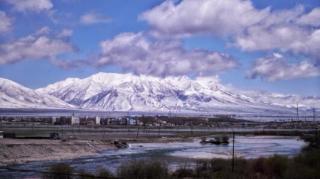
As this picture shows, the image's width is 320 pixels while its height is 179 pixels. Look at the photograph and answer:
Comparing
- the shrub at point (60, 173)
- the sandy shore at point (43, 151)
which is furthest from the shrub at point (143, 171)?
the sandy shore at point (43, 151)

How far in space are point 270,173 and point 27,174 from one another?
22.0 meters

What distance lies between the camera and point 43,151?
272 feet

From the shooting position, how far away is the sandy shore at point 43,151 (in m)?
75.1

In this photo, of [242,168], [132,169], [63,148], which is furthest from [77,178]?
[63,148]

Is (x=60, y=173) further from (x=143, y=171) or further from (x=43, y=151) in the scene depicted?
(x=43, y=151)

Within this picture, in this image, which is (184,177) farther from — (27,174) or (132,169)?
(27,174)

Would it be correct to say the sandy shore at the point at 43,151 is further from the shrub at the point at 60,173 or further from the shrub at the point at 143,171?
the shrub at the point at 143,171

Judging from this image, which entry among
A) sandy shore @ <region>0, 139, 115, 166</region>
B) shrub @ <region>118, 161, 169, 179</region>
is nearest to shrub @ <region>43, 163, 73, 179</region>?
shrub @ <region>118, 161, 169, 179</region>

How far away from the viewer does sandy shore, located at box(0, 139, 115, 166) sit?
7512 centimetres

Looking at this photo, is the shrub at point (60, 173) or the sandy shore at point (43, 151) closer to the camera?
the shrub at point (60, 173)

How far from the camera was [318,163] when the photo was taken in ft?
165

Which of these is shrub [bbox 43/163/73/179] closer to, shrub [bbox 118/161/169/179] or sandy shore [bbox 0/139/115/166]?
shrub [bbox 118/161/169/179]

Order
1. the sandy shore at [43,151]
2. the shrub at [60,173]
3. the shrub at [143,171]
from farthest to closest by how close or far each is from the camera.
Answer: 1. the sandy shore at [43,151]
2. the shrub at [143,171]
3. the shrub at [60,173]

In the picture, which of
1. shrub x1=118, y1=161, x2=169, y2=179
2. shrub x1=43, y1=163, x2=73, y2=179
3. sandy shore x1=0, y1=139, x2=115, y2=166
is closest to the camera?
shrub x1=43, y1=163, x2=73, y2=179
